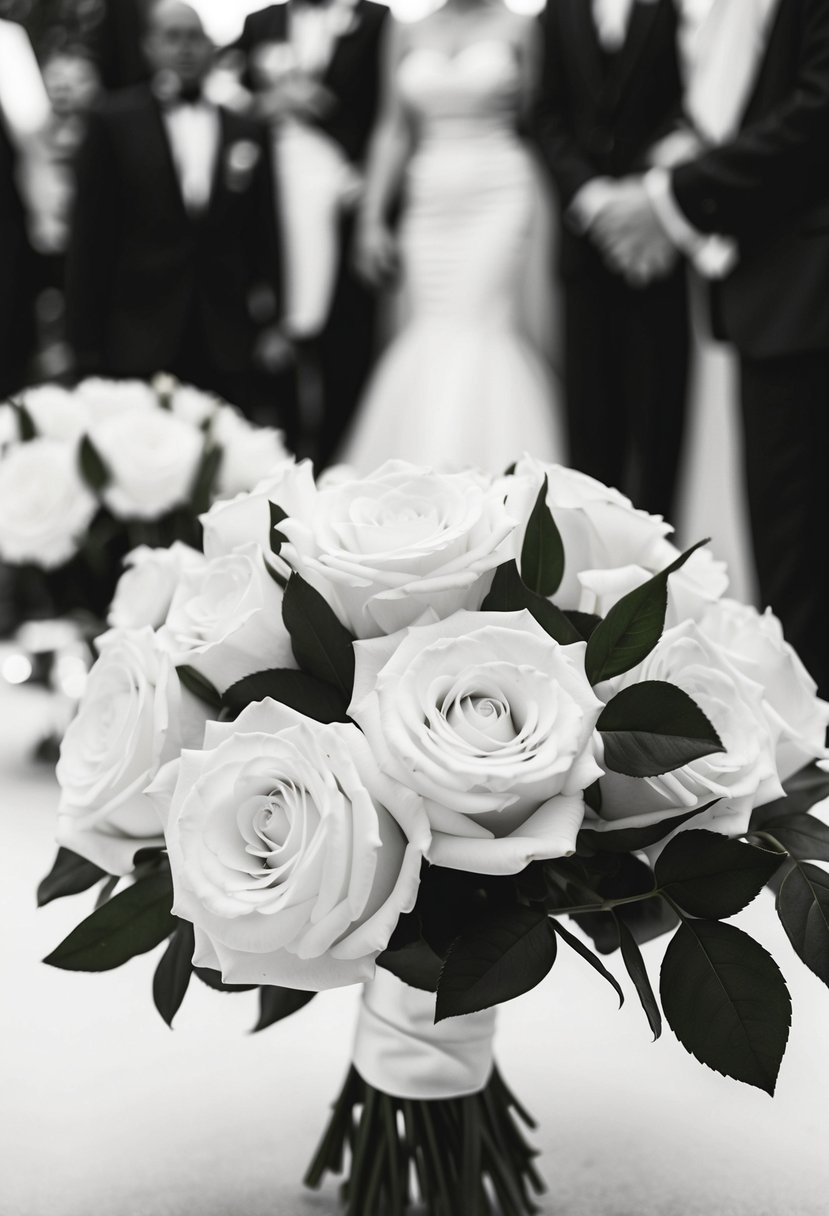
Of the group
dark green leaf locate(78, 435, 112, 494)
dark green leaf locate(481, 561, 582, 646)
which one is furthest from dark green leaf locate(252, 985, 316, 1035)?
dark green leaf locate(78, 435, 112, 494)

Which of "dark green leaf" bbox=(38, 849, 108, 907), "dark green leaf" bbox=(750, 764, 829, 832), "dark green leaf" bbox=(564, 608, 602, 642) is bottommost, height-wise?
"dark green leaf" bbox=(38, 849, 108, 907)

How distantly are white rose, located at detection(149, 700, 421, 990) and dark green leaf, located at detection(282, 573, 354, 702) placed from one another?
0.15ft

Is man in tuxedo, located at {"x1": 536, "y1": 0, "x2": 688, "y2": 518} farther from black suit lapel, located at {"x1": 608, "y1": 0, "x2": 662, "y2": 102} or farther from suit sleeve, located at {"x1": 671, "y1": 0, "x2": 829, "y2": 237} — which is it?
suit sleeve, located at {"x1": 671, "y1": 0, "x2": 829, "y2": 237}

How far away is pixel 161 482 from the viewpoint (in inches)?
52.9

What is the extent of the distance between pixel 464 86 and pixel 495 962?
2.93 meters

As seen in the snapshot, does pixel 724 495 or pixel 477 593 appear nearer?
pixel 477 593

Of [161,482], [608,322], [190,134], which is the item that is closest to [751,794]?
[161,482]

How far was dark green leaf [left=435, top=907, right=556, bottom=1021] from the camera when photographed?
1.52ft

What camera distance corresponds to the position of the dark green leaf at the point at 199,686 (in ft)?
1.83

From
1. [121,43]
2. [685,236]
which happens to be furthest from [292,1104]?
[121,43]

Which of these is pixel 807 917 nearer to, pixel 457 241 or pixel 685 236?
pixel 685 236

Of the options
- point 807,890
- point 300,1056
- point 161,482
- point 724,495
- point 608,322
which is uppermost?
point 807,890

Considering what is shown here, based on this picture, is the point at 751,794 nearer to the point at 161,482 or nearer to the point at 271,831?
the point at 271,831

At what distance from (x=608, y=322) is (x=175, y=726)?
2350 millimetres
